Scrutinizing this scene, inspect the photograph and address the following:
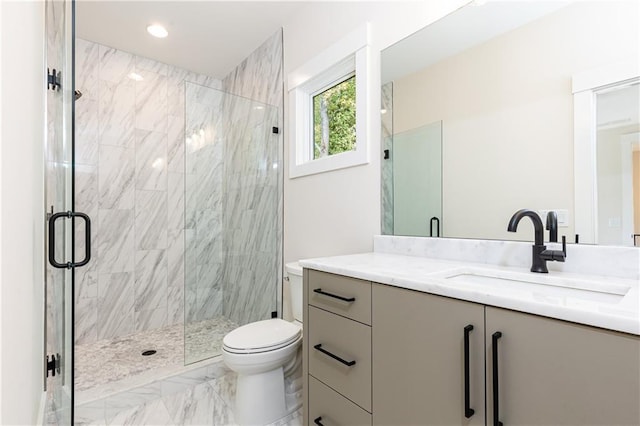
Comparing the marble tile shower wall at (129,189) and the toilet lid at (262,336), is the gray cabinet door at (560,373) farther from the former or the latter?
the marble tile shower wall at (129,189)

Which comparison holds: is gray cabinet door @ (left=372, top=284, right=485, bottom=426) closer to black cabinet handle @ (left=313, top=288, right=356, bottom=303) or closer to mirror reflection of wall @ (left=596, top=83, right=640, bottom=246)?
black cabinet handle @ (left=313, top=288, right=356, bottom=303)

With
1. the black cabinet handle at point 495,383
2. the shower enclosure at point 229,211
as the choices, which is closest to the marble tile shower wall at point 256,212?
the shower enclosure at point 229,211

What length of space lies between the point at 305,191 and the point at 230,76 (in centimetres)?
186

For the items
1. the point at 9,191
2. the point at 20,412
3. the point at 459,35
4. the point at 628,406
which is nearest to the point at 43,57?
the point at 9,191

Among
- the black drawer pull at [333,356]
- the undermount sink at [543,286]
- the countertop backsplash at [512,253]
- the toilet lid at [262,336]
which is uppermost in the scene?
the countertop backsplash at [512,253]

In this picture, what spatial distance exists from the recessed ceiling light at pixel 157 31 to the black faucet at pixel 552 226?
2.93 m

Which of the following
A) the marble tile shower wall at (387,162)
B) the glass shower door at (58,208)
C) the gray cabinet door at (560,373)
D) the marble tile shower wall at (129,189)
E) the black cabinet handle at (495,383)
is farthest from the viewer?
the marble tile shower wall at (129,189)

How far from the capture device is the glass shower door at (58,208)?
122cm

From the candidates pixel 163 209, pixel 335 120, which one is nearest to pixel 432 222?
pixel 335 120

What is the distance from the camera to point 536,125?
46.5 inches

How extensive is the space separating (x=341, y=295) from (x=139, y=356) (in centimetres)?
201

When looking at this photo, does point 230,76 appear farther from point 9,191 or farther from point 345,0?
point 9,191

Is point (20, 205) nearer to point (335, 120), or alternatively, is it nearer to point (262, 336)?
point (262, 336)

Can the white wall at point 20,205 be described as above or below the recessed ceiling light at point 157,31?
below
